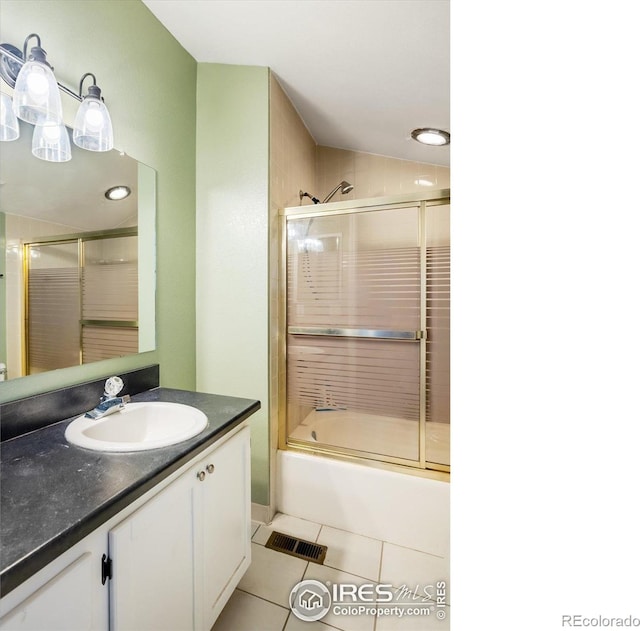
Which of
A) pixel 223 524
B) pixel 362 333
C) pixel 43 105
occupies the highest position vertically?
pixel 43 105

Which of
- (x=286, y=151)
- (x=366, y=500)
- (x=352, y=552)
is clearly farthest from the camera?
(x=286, y=151)

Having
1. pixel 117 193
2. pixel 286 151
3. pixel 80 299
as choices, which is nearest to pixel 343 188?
pixel 286 151

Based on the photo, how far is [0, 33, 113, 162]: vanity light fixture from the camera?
93 cm

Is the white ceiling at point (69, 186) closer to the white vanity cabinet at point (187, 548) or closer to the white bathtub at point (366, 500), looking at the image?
the white vanity cabinet at point (187, 548)

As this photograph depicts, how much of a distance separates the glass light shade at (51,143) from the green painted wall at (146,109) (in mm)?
101

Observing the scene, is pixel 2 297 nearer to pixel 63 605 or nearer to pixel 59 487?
pixel 59 487

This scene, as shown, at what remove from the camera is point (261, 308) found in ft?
5.60

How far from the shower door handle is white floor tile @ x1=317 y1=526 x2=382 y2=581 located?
1.05m

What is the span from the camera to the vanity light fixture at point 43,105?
0.93 metres

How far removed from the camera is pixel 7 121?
0.94 meters

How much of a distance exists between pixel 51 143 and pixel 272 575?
193 cm

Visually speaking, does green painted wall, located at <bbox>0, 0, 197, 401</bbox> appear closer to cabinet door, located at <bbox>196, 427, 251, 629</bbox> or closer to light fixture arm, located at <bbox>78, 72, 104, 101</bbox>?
light fixture arm, located at <bbox>78, 72, 104, 101</bbox>
